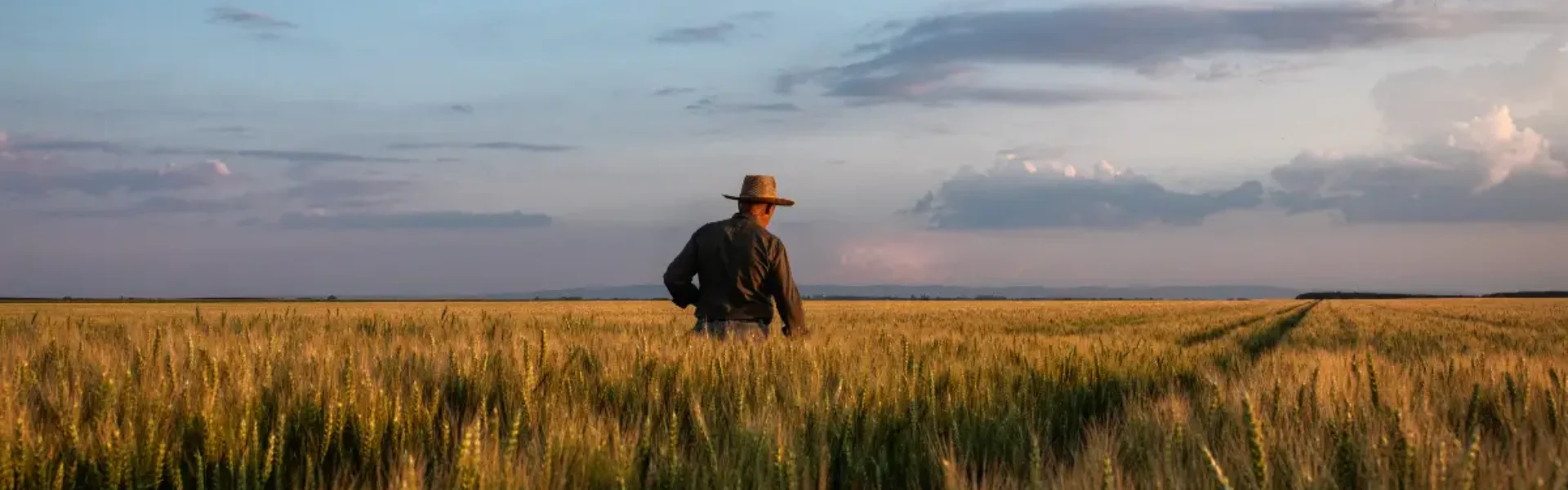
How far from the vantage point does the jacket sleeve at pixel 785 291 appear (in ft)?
26.6

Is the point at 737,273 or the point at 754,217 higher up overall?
the point at 754,217

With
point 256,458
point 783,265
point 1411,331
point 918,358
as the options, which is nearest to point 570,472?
point 256,458

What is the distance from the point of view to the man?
8.22m

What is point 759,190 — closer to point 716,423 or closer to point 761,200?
point 761,200

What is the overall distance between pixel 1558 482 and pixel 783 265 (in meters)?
6.39

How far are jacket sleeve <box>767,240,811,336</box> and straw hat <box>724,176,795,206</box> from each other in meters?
0.34

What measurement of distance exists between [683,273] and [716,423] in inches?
199

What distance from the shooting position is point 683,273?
8.45m

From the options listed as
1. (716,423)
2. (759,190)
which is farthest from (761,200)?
(716,423)

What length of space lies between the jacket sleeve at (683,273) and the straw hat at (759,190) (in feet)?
1.67

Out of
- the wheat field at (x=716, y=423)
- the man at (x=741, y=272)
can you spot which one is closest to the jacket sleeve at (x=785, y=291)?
the man at (x=741, y=272)

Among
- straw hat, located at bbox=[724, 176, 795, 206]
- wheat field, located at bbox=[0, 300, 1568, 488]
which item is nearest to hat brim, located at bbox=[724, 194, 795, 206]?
straw hat, located at bbox=[724, 176, 795, 206]

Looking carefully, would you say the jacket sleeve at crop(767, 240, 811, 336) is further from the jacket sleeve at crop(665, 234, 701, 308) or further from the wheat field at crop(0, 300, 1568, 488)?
the wheat field at crop(0, 300, 1568, 488)

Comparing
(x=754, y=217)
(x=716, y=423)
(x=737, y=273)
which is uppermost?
(x=754, y=217)
